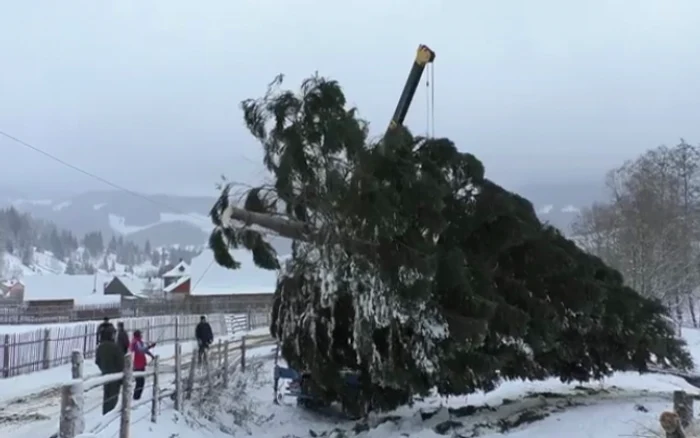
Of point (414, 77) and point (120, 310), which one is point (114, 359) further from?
point (120, 310)

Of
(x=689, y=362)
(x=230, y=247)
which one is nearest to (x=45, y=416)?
(x=230, y=247)

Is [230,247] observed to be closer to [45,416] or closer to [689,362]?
[45,416]

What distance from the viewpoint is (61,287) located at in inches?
3376

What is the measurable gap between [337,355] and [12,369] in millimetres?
12049

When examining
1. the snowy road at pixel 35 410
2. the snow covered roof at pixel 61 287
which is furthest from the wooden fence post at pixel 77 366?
the snow covered roof at pixel 61 287

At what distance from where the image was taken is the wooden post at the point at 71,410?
6.30 metres

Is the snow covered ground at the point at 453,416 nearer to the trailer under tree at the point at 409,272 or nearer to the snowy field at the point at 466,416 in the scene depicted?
the snowy field at the point at 466,416

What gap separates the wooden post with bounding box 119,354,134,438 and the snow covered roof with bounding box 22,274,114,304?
2983 inches

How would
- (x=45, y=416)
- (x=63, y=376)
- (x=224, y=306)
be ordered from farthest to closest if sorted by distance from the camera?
1. (x=224, y=306)
2. (x=63, y=376)
3. (x=45, y=416)

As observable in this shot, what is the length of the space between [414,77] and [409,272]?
8.28m

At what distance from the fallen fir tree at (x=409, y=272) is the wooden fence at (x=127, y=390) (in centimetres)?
174

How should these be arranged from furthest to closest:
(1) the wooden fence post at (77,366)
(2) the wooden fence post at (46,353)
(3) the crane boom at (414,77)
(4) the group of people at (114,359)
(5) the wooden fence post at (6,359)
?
1. (2) the wooden fence post at (46,353)
2. (5) the wooden fence post at (6,359)
3. (3) the crane boom at (414,77)
4. (4) the group of people at (114,359)
5. (1) the wooden fence post at (77,366)

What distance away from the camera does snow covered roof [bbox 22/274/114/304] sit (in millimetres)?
83000

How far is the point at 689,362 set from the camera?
609 inches
